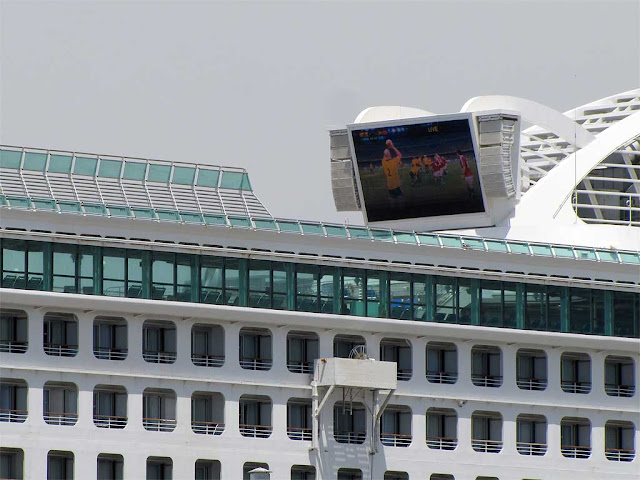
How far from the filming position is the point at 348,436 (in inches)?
2827

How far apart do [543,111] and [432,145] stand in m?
7.07

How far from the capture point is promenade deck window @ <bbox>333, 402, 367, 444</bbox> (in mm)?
71750

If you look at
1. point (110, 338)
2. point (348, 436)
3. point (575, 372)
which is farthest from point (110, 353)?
point (575, 372)

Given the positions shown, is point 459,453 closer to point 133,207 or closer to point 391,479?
point 391,479

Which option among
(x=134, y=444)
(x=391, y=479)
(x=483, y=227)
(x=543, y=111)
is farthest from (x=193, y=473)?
(x=543, y=111)

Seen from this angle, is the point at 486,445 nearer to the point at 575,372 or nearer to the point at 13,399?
the point at 575,372

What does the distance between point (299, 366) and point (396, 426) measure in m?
4.39

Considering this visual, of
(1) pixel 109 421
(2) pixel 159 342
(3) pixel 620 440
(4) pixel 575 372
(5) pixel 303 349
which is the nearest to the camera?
(1) pixel 109 421

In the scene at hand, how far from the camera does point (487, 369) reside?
75.1 m

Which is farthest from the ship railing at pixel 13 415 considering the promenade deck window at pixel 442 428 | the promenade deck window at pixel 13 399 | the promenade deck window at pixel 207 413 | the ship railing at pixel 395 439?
the promenade deck window at pixel 442 428

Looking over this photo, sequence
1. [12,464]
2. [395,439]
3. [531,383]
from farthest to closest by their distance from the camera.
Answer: [531,383]
[395,439]
[12,464]

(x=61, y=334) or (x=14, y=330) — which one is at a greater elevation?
(x=14, y=330)

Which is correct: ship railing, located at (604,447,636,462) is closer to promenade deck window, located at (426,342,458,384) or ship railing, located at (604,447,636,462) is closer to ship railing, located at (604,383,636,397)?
ship railing, located at (604,383,636,397)

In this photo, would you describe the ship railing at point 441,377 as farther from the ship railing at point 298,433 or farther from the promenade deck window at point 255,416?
the promenade deck window at point 255,416
